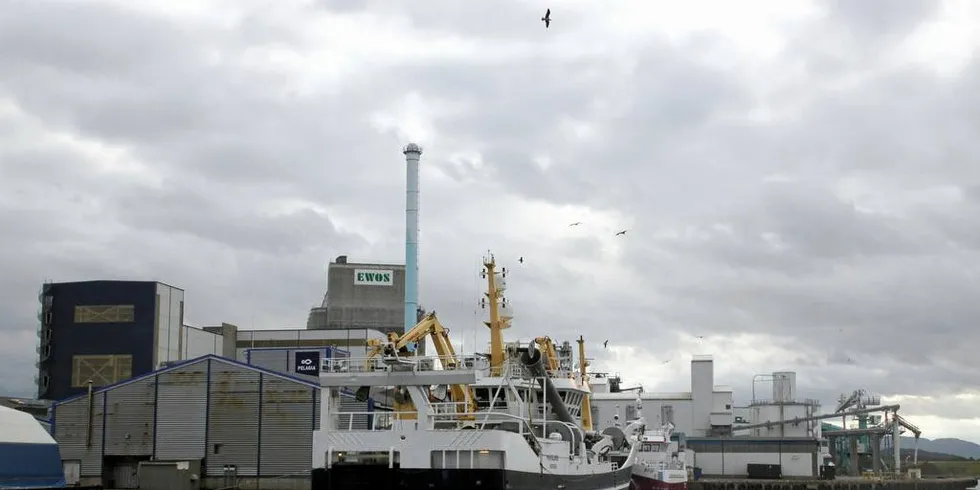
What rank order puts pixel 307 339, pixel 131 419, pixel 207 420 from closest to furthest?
pixel 207 420 → pixel 131 419 → pixel 307 339

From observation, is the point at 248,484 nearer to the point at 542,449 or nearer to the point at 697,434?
the point at 542,449

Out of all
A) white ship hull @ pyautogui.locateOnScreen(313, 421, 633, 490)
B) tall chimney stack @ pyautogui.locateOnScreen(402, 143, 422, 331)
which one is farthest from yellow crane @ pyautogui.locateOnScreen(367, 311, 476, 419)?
tall chimney stack @ pyautogui.locateOnScreen(402, 143, 422, 331)

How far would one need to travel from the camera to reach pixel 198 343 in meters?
108

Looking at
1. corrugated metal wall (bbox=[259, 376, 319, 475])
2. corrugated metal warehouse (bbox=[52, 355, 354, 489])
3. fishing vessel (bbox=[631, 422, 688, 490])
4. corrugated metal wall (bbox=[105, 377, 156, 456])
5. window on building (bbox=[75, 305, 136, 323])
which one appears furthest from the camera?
window on building (bbox=[75, 305, 136, 323])

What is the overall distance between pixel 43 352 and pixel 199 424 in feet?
140

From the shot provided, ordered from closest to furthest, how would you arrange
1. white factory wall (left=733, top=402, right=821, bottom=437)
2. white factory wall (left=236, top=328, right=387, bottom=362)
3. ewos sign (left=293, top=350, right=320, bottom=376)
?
ewos sign (left=293, top=350, right=320, bottom=376), white factory wall (left=236, top=328, right=387, bottom=362), white factory wall (left=733, top=402, right=821, bottom=437)

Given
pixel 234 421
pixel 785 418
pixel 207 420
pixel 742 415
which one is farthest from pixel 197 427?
pixel 742 415

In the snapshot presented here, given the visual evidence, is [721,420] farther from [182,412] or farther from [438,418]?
[438,418]

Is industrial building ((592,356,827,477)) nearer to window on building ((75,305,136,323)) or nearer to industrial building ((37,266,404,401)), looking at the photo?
industrial building ((37,266,404,401))

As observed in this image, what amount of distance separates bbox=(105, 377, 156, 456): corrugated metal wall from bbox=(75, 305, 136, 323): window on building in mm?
33830

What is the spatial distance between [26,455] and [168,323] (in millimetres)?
43828

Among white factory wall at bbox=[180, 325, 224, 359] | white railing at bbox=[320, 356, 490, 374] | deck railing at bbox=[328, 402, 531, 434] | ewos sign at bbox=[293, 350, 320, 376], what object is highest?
white factory wall at bbox=[180, 325, 224, 359]

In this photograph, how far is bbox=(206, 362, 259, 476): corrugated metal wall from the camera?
61.9 m

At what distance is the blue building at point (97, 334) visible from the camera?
95812mm
